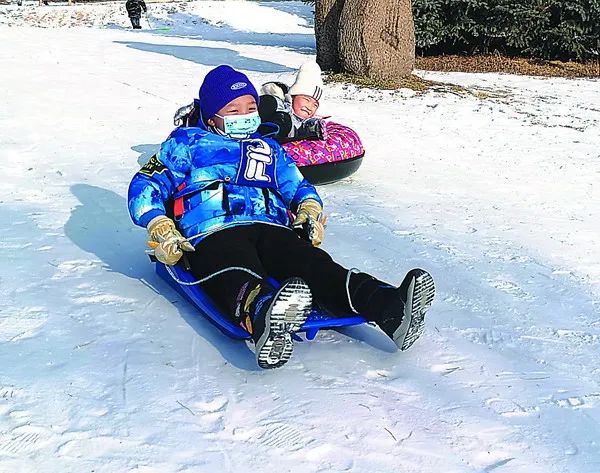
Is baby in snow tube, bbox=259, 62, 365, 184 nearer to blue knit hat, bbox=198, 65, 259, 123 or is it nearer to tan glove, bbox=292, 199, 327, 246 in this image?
blue knit hat, bbox=198, 65, 259, 123

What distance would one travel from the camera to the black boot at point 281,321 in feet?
8.20

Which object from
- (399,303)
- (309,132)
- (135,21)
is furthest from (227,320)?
(135,21)

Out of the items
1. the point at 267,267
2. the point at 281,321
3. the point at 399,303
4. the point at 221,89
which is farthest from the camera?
the point at 221,89

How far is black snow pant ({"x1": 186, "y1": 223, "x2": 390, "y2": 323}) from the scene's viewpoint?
9.25ft

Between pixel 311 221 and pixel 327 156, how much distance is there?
209 centimetres

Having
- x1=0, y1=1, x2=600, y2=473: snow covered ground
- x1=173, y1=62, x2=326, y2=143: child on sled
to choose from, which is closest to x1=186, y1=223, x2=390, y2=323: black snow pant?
x1=0, y1=1, x2=600, y2=473: snow covered ground

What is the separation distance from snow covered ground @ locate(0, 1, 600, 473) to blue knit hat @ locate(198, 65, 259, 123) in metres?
0.85

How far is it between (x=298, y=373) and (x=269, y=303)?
0.96ft

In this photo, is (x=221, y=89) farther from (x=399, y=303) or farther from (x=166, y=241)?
(x=399, y=303)

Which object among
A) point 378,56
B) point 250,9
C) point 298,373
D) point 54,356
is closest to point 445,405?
point 298,373

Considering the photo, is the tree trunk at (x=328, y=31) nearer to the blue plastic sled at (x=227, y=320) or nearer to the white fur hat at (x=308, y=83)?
the white fur hat at (x=308, y=83)

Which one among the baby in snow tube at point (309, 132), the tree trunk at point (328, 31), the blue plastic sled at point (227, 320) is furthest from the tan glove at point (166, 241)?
Answer: the tree trunk at point (328, 31)

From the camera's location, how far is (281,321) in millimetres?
2508

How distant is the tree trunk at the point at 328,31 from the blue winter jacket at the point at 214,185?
679cm
